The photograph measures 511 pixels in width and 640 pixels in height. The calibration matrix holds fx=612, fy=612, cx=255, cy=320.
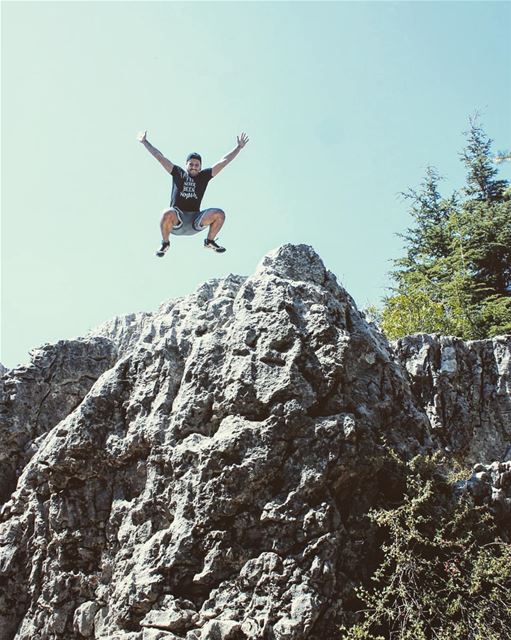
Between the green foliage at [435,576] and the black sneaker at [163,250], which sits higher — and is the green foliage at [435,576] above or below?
below

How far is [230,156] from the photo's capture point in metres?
11.2

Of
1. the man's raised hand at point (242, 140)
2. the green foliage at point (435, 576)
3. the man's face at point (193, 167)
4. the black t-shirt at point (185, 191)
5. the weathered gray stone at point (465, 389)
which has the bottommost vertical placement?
the green foliage at point (435, 576)

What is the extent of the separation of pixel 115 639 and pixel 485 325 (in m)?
→ 15.3

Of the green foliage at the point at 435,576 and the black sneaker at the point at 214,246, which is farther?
the black sneaker at the point at 214,246

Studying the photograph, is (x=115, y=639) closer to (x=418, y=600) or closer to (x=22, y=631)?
(x=22, y=631)

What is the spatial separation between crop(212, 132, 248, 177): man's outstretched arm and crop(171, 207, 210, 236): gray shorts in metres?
0.85

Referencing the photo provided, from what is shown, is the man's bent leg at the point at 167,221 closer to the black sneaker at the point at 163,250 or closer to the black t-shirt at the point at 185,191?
the black sneaker at the point at 163,250

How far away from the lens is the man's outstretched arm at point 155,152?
10774 millimetres

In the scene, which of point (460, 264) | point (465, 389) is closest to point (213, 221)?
point (465, 389)

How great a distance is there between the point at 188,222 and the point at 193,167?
0.99 m

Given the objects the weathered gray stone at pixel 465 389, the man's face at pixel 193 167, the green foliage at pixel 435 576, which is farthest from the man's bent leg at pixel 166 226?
the green foliage at pixel 435 576

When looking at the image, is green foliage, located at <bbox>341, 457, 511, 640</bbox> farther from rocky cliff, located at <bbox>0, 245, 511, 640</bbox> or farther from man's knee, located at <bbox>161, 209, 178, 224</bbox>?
man's knee, located at <bbox>161, 209, 178, 224</bbox>

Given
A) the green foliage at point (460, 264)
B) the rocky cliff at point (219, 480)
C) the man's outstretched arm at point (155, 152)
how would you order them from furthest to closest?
the green foliage at point (460, 264) → the man's outstretched arm at point (155, 152) → the rocky cliff at point (219, 480)

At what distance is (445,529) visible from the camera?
7.00 metres
